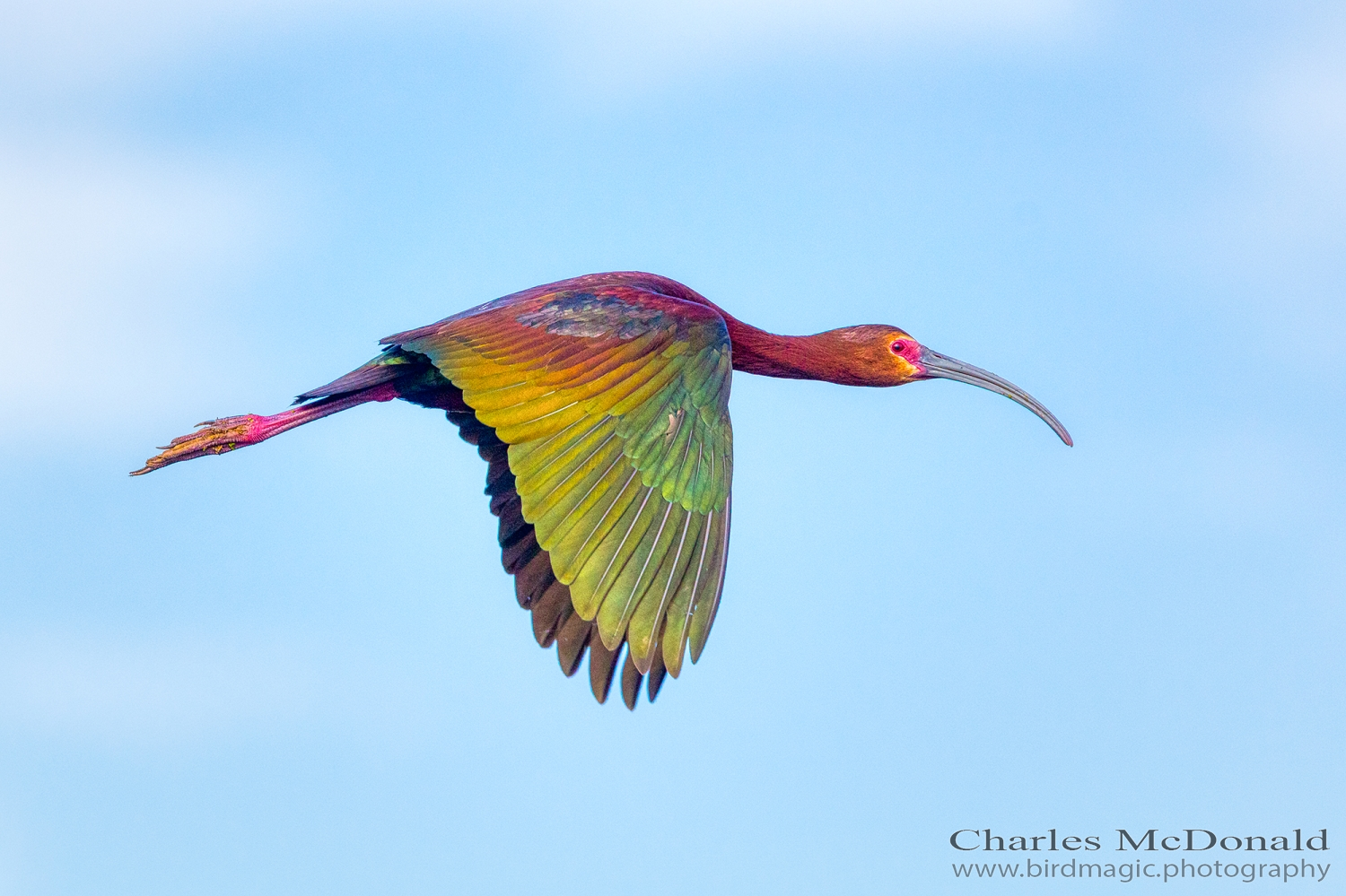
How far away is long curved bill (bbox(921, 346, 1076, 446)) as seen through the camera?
12.3 m

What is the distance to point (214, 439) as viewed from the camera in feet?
37.0

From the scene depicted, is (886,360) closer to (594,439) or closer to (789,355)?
(789,355)

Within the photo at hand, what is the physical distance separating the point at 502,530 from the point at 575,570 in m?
2.10

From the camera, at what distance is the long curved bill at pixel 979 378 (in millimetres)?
12297

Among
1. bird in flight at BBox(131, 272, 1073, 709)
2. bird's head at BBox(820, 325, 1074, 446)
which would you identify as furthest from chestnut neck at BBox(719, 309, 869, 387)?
bird in flight at BBox(131, 272, 1073, 709)

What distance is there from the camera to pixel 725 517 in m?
8.95

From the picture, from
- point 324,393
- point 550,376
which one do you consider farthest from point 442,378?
point 550,376

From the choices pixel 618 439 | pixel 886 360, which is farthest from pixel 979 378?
pixel 618 439

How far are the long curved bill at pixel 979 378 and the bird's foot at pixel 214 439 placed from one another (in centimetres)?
436

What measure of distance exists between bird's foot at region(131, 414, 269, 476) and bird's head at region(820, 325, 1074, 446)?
3659 mm

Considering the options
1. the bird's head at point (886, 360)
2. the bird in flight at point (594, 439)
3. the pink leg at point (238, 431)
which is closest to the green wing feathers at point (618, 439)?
the bird in flight at point (594, 439)

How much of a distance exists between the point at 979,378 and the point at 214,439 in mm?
5078

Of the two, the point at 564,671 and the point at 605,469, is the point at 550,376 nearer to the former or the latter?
the point at 605,469

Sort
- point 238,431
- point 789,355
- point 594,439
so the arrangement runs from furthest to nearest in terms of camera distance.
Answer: point 789,355, point 238,431, point 594,439
